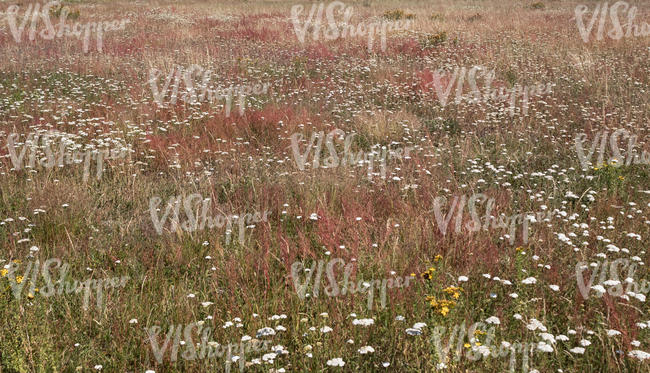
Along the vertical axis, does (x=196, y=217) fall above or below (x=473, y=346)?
above

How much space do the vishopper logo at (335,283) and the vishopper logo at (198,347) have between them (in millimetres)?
743

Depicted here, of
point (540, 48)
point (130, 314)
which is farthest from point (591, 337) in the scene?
point (540, 48)

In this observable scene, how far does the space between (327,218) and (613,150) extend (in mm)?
5122

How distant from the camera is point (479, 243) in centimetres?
466

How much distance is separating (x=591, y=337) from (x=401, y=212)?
2.47 m

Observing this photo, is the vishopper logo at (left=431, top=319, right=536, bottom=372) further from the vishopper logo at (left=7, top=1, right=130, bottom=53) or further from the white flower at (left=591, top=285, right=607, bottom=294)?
the vishopper logo at (left=7, top=1, right=130, bottom=53)

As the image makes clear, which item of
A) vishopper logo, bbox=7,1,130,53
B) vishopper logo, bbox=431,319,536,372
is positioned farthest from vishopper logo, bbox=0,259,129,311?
vishopper logo, bbox=7,1,130,53

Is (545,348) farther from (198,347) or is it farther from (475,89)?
(475,89)

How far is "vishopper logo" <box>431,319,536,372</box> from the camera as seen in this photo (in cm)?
294

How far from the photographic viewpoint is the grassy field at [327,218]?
10.8ft

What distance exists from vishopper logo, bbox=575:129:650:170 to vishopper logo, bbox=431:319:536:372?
13.0 ft

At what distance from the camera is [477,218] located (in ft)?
17.0

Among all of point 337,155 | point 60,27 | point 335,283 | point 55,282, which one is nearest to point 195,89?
point 337,155

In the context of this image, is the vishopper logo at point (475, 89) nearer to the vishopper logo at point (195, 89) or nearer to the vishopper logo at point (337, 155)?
the vishopper logo at point (337, 155)
